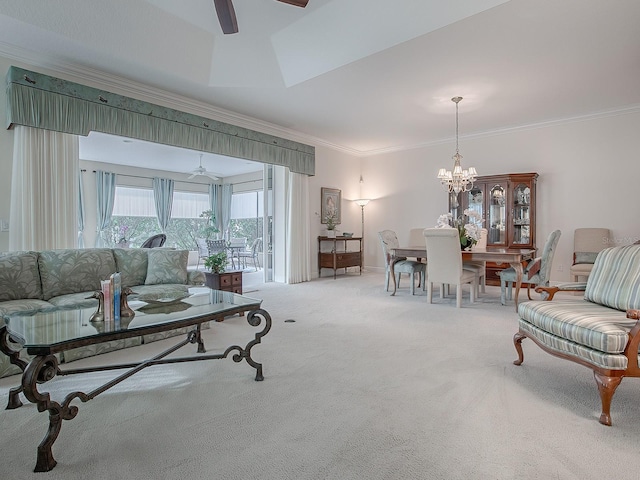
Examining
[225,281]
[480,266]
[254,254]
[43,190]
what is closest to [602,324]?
[480,266]

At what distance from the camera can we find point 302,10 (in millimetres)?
3410

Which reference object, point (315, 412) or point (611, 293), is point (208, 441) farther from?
point (611, 293)

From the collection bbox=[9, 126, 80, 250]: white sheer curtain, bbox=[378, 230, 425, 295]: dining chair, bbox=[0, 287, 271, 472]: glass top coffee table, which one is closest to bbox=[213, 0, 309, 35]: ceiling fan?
bbox=[0, 287, 271, 472]: glass top coffee table

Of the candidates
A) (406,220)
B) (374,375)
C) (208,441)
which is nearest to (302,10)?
(374,375)

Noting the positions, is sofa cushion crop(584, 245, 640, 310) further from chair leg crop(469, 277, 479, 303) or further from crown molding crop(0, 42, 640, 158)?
crown molding crop(0, 42, 640, 158)

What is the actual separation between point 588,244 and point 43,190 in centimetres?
723

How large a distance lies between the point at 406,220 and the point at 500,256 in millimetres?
3322

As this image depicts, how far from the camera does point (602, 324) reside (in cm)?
187

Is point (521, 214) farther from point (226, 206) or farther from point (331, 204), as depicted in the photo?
point (226, 206)

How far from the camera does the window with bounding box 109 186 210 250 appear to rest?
9148mm

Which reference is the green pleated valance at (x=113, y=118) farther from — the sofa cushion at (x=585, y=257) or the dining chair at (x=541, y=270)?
the sofa cushion at (x=585, y=257)

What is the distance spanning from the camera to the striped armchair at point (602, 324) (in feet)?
5.79

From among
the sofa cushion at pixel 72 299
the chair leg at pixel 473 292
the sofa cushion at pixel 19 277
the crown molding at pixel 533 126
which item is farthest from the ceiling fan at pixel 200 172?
A: the chair leg at pixel 473 292

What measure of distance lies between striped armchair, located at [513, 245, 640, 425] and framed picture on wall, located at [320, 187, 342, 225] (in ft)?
16.0
